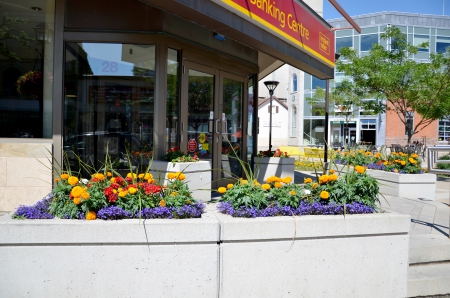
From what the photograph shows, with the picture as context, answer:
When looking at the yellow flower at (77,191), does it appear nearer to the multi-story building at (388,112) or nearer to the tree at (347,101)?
the tree at (347,101)

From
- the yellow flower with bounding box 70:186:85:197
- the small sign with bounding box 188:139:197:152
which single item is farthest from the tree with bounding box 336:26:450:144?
the yellow flower with bounding box 70:186:85:197

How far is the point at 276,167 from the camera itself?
37.3 ft

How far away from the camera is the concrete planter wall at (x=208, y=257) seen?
136 inches

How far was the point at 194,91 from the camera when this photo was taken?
8656 mm

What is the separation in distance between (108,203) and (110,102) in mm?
4491

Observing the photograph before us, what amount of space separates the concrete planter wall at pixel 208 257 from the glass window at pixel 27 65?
404 centimetres

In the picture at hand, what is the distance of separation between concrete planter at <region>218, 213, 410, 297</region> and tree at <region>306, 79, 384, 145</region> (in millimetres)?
15795

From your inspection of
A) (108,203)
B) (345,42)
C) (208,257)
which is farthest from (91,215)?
(345,42)

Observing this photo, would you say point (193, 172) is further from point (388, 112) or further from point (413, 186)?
point (388, 112)

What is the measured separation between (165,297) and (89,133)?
4.91 metres

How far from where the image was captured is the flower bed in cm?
368

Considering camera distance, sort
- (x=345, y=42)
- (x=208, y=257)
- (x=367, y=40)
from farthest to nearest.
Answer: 1. (x=345, y=42)
2. (x=367, y=40)
3. (x=208, y=257)

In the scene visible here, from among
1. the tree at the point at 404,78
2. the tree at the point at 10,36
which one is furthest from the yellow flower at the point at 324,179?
the tree at the point at 404,78

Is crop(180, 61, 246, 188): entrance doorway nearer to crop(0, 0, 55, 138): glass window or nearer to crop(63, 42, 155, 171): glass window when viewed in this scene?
crop(63, 42, 155, 171): glass window
